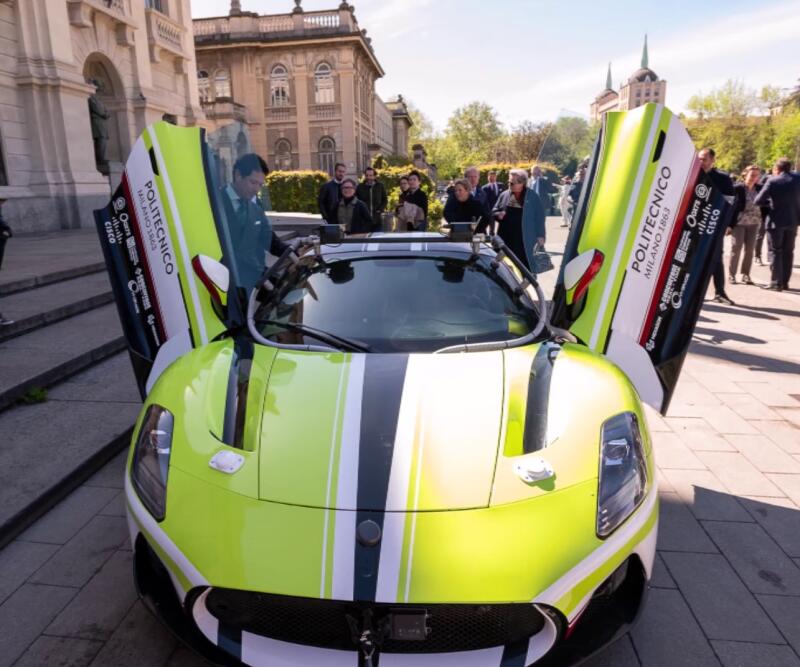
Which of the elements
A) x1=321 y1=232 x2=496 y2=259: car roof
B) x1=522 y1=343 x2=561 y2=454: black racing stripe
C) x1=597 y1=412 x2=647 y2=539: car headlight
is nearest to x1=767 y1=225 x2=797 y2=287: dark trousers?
x1=321 y1=232 x2=496 y2=259: car roof

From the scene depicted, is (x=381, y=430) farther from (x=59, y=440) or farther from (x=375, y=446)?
(x=59, y=440)

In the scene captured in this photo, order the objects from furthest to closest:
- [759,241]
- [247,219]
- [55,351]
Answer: [759,241]
[55,351]
[247,219]

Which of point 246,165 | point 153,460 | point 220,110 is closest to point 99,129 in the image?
point 246,165

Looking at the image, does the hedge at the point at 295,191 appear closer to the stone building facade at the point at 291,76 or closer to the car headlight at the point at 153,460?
the stone building facade at the point at 291,76

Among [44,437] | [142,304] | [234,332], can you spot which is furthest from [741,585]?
[44,437]

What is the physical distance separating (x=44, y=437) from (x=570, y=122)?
4.67 m

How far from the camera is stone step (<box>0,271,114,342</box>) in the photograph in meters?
5.80

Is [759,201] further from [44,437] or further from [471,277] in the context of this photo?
[44,437]

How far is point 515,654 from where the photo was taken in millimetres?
1701

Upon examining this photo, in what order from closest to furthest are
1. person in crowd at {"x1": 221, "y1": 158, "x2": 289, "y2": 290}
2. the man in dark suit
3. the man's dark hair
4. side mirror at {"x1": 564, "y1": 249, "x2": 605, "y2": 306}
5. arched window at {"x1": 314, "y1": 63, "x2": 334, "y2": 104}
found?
side mirror at {"x1": 564, "y1": 249, "x2": 605, "y2": 306}
person in crowd at {"x1": 221, "y1": 158, "x2": 289, "y2": 290}
the man's dark hair
the man in dark suit
arched window at {"x1": 314, "y1": 63, "x2": 334, "y2": 104}

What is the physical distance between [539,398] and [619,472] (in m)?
0.42

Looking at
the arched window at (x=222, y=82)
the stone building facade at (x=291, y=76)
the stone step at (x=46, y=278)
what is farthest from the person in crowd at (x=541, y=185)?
the arched window at (x=222, y=82)

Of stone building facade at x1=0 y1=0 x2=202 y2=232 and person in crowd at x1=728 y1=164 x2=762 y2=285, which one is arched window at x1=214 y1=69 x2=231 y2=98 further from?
person in crowd at x1=728 y1=164 x2=762 y2=285

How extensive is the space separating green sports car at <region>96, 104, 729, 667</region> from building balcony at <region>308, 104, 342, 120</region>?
38866 mm
